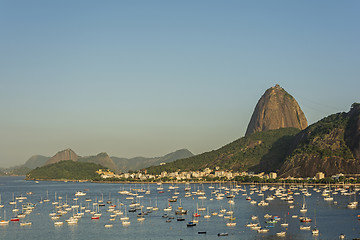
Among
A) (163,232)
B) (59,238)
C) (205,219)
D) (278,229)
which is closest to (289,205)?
(205,219)

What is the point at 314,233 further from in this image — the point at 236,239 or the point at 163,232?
the point at 163,232

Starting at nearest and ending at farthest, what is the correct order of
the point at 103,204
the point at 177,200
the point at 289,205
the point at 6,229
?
the point at 6,229 < the point at 289,205 < the point at 103,204 < the point at 177,200

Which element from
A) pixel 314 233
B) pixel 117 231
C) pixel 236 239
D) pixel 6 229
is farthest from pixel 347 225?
pixel 6 229

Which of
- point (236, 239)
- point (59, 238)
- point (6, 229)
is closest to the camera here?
point (236, 239)

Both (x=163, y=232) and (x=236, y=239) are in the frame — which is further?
(x=163, y=232)

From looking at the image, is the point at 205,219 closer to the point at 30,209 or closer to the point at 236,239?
the point at 236,239

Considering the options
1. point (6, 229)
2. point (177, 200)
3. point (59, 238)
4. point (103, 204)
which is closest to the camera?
point (59, 238)

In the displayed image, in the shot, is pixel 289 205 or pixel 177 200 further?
pixel 177 200

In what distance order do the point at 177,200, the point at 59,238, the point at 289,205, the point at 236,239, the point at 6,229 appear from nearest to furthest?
the point at 236,239
the point at 59,238
the point at 6,229
the point at 289,205
the point at 177,200

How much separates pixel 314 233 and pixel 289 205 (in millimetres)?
51648

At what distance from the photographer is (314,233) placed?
92.1 m

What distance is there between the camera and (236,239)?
296ft

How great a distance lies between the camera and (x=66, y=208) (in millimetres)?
144875

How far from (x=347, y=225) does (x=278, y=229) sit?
14.7m
